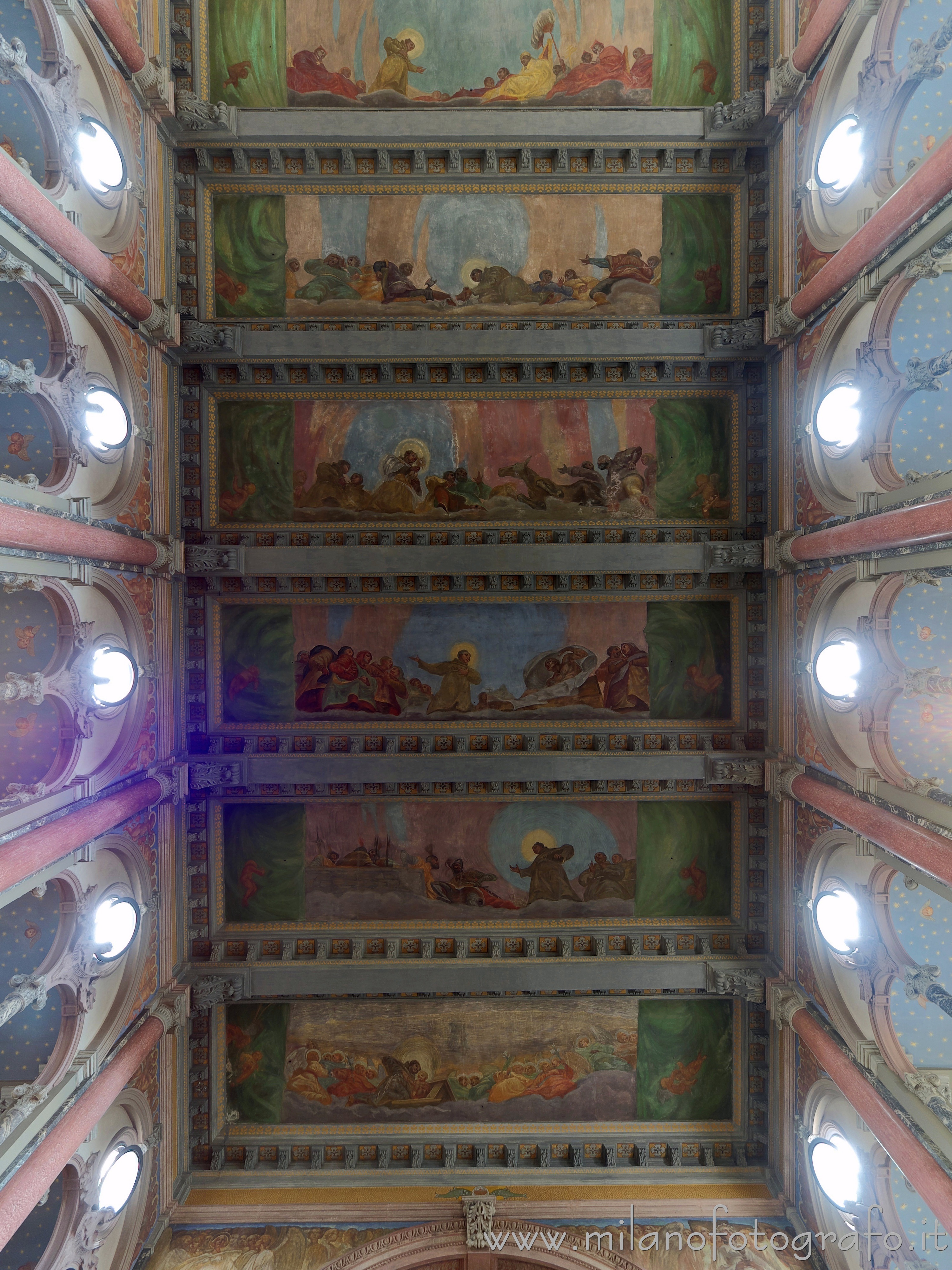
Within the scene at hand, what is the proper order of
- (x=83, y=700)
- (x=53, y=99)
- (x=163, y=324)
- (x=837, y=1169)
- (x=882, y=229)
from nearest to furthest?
(x=882, y=229)
(x=53, y=99)
(x=83, y=700)
(x=837, y=1169)
(x=163, y=324)

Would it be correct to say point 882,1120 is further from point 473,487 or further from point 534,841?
point 473,487

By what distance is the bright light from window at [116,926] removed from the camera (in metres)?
9.92

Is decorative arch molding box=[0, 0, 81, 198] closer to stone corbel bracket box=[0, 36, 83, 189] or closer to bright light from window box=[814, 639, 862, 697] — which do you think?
stone corbel bracket box=[0, 36, 83, 189]

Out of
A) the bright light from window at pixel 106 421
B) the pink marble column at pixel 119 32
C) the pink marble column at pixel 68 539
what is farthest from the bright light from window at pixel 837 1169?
the pink marble column at pixel 119 32

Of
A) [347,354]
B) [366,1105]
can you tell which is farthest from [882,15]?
[366,1105]

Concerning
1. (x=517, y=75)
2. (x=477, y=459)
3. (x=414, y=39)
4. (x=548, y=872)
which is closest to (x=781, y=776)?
(x=548, y=872)

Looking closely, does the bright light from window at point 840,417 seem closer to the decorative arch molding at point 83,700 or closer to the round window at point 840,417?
the round window at point 840,417

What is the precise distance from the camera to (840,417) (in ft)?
32.8

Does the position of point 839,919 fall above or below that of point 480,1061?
above

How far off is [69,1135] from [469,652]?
921 centimetres

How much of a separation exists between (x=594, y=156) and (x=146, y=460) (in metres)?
9.64

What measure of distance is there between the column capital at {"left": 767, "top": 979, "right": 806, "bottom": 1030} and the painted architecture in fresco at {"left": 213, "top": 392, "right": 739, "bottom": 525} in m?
8.59

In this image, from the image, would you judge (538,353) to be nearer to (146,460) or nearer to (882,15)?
(882,15)

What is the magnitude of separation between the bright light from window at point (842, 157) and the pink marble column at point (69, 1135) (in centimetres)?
1756
